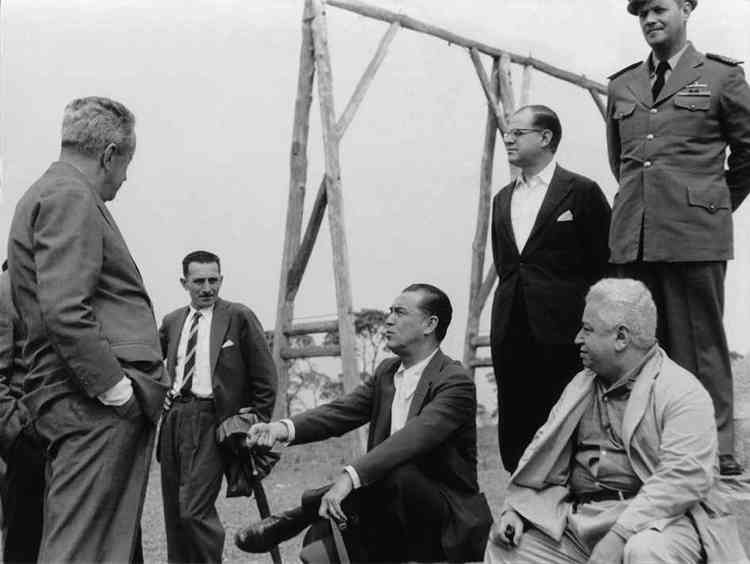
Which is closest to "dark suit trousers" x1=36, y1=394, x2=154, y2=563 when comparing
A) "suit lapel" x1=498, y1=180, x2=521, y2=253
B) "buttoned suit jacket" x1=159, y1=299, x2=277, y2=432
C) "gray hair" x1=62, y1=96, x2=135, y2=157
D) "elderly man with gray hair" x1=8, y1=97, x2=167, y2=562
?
"elderly man with gray hair" x1=8, y1=97, x2=167, y2=562

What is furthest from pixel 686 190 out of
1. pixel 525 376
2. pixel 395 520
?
pixel 395 520

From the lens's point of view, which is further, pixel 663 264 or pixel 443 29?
pixel 443 29

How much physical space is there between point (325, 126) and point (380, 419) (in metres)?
→ 4.36

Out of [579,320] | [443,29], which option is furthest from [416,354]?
[443,29]

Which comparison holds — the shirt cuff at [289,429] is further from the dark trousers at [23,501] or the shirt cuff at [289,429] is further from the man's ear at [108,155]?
the man's ear at [108,155]

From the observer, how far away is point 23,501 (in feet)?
16.9

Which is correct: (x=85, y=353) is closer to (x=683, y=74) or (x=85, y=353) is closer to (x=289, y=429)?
(x=289, y=429)

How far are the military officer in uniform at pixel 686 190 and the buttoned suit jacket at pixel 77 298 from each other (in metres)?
2.20

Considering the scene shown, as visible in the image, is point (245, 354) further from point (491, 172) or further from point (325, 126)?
point (491, 172)

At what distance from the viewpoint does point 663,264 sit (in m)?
5.02

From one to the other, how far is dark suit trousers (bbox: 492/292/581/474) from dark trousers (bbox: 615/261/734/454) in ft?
1.68

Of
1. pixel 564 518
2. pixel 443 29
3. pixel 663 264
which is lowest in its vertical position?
pixel 564 518

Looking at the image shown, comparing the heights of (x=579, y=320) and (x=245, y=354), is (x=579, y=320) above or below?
above

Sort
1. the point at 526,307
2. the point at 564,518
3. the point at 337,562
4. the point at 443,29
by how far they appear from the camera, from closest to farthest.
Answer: the point at 564,518
the point at 337,562
the point at 526,307
the point at 443,29
